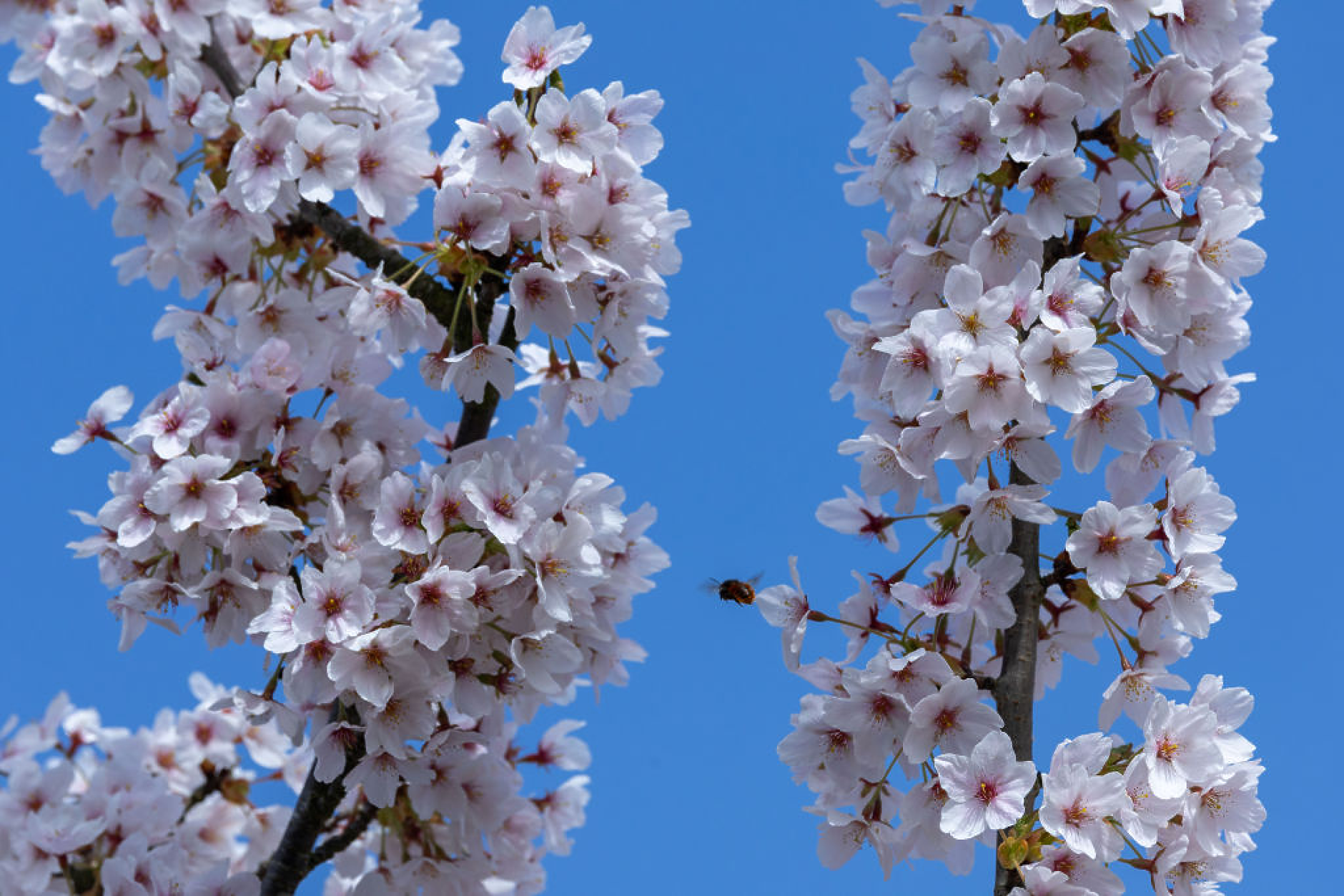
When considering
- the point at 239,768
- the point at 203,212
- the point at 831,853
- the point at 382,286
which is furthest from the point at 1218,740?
the point at 239,768

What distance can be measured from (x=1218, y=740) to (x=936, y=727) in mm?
514

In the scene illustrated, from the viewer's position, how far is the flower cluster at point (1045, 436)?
2566 millimetres

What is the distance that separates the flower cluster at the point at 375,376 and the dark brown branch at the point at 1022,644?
32.3 inches

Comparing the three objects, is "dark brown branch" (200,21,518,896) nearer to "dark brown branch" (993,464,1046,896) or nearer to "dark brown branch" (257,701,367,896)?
"dark brown branch" (257,701,367,896)

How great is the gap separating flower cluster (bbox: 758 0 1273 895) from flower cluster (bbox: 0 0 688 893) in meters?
0.56

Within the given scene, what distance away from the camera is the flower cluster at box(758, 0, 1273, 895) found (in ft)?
8.42

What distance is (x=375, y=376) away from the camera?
3.26m

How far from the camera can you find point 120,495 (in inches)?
121

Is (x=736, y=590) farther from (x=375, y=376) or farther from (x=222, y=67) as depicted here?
(x=222, y=67)

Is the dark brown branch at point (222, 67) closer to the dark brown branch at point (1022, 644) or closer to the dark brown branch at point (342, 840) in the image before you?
the dark brown branch at point (342, 840)

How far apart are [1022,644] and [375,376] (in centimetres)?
150

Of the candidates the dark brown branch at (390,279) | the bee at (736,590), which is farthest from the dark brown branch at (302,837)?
the bee at (736,590)

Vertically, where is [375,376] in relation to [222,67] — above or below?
below

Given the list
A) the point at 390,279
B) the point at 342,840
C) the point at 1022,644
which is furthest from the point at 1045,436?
the point at 342,840
